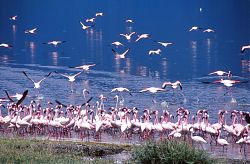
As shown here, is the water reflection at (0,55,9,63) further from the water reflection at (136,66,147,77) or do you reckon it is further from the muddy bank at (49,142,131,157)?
the muddy bank at (49,142,131,157)

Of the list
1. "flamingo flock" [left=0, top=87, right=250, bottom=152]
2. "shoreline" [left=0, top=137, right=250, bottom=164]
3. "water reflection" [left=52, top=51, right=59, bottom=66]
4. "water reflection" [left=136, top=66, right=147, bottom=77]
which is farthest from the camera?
"water reflection" [left=52, top=51, right=59, bottom=66]

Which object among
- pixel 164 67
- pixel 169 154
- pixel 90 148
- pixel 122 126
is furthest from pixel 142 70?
pixel 169 154

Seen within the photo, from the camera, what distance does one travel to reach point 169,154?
984cm

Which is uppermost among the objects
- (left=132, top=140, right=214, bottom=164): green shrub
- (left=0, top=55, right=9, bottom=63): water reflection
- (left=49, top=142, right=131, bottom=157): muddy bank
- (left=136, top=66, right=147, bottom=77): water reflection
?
(left=0, top=55, right=9, bottom=63): water reflection

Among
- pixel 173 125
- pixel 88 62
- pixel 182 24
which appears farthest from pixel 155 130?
pixel 182 24

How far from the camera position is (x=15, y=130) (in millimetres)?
16422

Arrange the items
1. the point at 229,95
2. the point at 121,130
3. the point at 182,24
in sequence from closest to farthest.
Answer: the point at 121,130 → the point at 229,95 → the point at 182,24

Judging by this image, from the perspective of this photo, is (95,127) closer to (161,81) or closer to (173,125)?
(173,125)

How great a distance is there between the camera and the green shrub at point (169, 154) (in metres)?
9.74

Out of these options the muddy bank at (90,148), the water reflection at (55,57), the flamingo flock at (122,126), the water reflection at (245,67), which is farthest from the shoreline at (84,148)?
→ the water reflection at (55,57)

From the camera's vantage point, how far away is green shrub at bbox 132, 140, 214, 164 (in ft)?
32.0

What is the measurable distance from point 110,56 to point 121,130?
2778 cm

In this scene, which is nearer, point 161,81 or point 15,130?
point 15,130

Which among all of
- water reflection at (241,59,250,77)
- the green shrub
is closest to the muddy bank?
the green shrub
